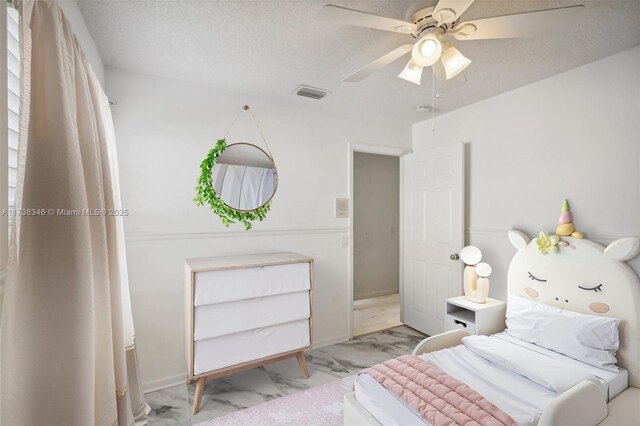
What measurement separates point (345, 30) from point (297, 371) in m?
2.62

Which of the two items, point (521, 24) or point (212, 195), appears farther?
point (212, 195)

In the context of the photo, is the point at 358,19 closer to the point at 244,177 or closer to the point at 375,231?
the point at 244,177

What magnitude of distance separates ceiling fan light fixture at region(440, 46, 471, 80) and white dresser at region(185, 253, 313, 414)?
165 centimetres

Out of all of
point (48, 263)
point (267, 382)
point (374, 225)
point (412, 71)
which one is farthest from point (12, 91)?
point (374, 225)

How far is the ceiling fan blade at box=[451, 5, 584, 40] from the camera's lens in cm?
121

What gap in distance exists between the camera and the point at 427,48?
4.78 ft

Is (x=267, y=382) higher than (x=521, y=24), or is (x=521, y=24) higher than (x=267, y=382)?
(x=521, y=24)

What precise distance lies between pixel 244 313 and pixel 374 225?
3062mm

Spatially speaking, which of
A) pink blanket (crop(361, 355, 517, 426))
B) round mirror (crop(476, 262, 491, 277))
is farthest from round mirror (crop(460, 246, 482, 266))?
pink blanket (crop(361, 355, 517, 426))

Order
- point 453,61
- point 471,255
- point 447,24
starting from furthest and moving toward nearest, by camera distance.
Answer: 1. point 471,255
2. point 453,61
3. point 447,24

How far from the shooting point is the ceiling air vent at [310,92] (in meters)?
2.62

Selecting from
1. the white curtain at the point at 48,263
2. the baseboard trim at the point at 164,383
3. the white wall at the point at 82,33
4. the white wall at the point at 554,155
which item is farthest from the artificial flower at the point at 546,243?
the white wall at the point at 82,33

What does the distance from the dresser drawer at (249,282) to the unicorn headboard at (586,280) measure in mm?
1794

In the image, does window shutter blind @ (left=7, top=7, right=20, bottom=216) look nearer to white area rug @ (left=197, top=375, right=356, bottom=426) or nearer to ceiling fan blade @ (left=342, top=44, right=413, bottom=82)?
ceiling fan blade @ (left=342, top=44, right=413, bottom=82)
